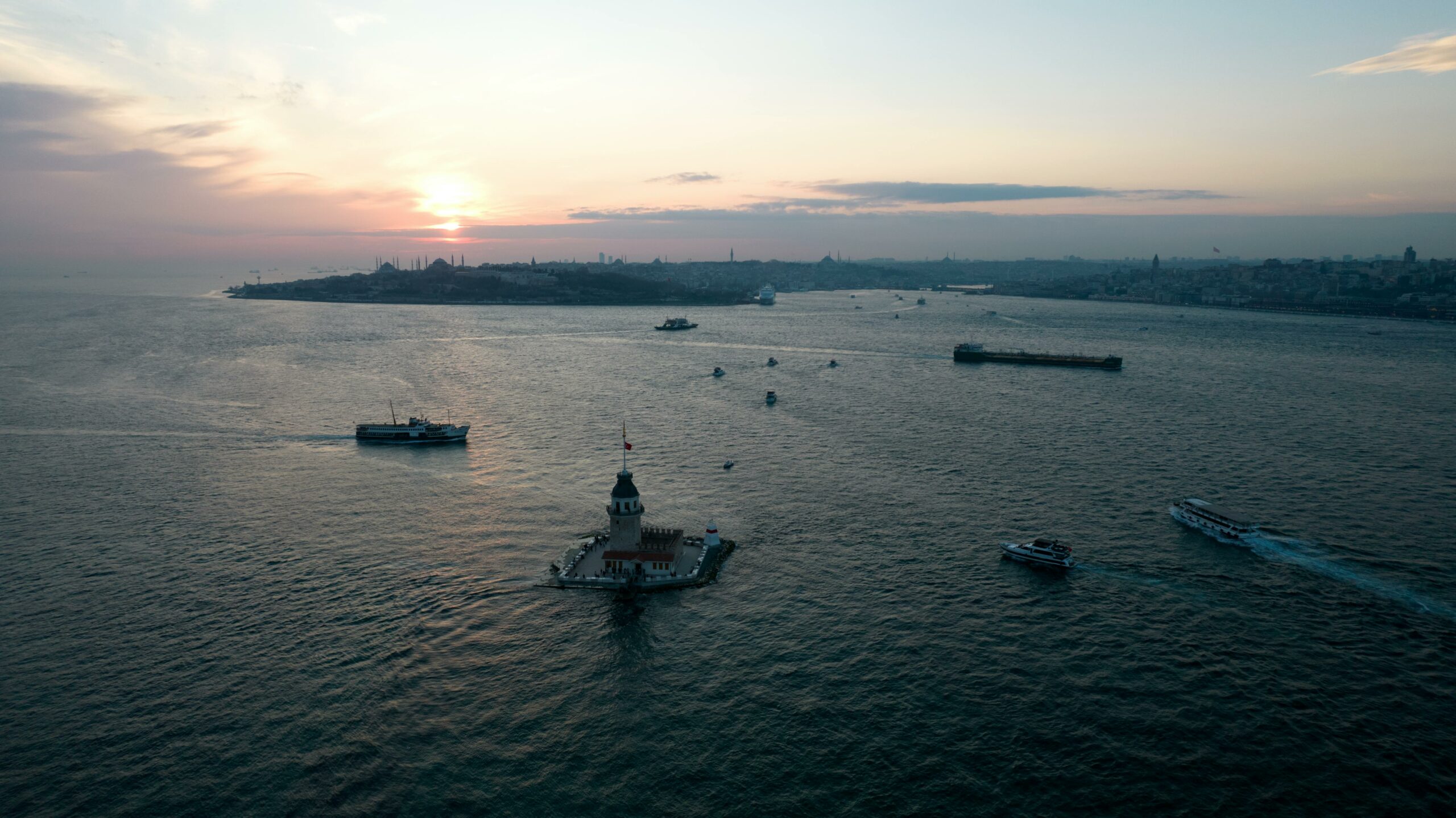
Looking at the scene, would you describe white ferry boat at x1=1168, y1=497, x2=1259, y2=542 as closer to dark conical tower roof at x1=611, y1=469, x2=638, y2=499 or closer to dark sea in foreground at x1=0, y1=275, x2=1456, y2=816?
dark sea in foreground at x1=0, y1=275, x2=1456, y2=816

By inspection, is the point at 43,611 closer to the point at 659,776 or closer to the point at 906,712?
the point at 659,776

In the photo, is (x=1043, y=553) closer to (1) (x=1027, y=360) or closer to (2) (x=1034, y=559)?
(2) (x=1034, y=559)

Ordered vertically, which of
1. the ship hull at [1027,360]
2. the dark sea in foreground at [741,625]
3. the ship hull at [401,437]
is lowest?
the dark sea in foreground at [741,625]

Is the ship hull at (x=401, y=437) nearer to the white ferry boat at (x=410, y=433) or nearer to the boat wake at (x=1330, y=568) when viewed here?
the white ferry boat at (x=410, y=433)

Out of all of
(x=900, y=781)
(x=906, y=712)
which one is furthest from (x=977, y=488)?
(x=900, y=781)

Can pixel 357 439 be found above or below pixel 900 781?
above

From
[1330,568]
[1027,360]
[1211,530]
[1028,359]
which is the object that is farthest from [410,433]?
[1028,359]

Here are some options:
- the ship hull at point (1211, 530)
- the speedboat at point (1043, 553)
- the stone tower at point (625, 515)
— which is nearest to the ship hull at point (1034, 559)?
the speedboat at point (1043, 553)
